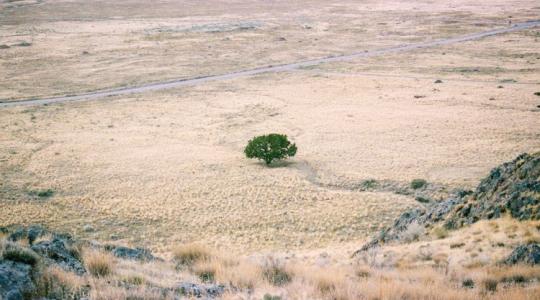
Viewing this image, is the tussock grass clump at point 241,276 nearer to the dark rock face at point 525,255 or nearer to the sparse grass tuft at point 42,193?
the dark rock face at point 525,255

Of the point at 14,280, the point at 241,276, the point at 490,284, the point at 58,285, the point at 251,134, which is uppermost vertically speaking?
the point at 14,280

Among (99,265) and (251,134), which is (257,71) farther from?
(99,265)

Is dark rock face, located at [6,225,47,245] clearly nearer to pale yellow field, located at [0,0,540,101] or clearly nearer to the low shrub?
the low shrub

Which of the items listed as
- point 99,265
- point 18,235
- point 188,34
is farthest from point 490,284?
point 188,34

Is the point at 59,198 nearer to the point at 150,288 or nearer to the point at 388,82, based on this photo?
the point at 150,288

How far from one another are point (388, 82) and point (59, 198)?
51.1 metres

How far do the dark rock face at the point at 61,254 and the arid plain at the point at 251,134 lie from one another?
4.64 meters

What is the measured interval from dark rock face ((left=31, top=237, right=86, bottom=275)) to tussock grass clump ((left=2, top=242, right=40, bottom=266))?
75cm

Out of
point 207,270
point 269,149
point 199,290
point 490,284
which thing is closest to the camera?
point 199,290

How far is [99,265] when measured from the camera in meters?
9.51

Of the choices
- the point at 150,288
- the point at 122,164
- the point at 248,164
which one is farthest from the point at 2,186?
the point at 150,288

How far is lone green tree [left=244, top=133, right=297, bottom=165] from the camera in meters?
36.1

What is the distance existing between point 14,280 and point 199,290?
317 centimetres

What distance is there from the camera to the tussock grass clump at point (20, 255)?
8.22 metres
